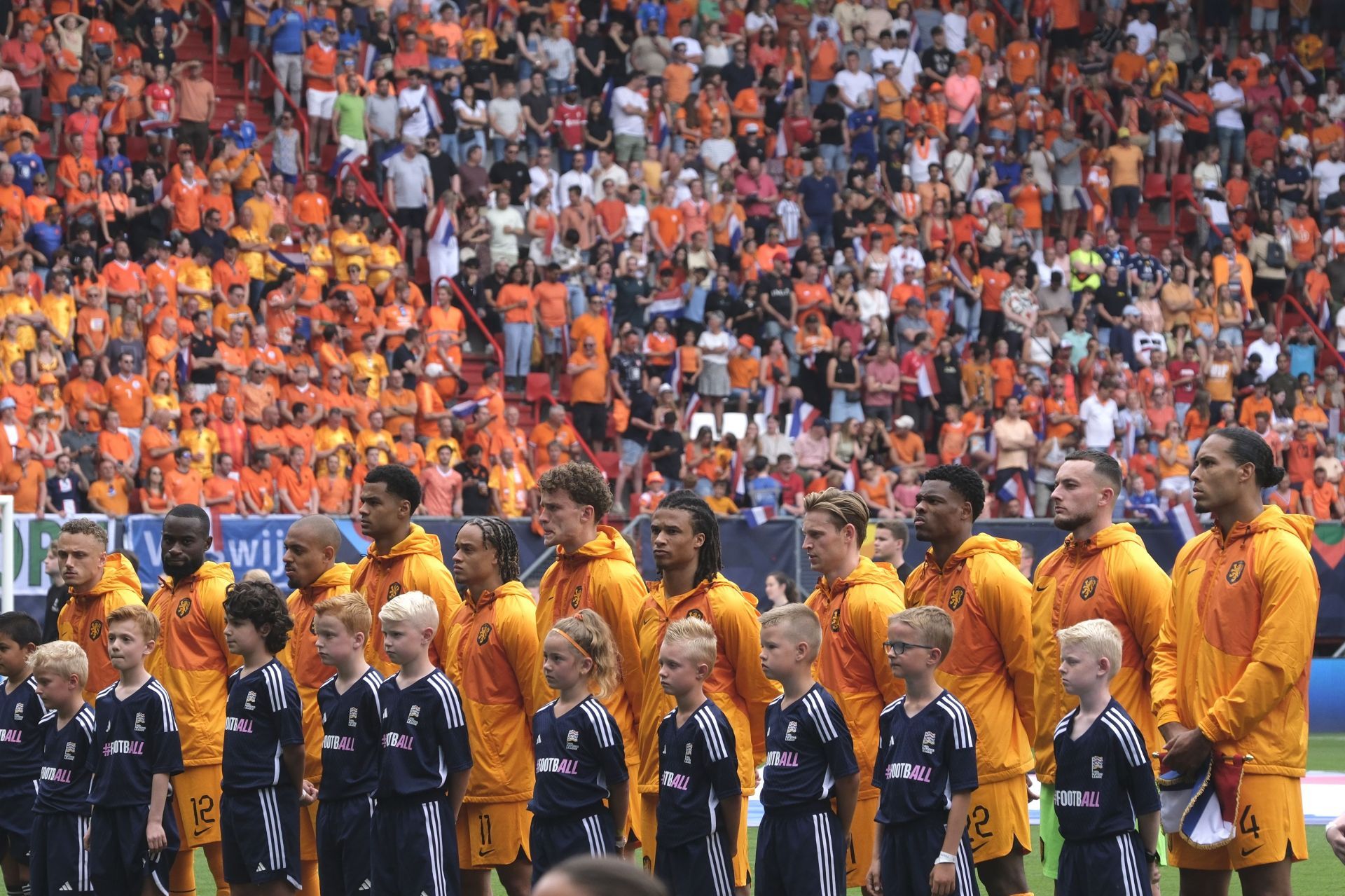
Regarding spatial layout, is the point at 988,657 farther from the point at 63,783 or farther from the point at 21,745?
the point at 21,745

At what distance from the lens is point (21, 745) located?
9.18m

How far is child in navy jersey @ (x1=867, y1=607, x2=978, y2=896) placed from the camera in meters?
7.09

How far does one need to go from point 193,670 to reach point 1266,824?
5.00 meters

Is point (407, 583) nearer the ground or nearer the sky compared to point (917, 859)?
nearer the sky

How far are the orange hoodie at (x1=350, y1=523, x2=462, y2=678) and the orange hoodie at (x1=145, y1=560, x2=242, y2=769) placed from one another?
0.77m

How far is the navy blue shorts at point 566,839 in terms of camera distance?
7500mm

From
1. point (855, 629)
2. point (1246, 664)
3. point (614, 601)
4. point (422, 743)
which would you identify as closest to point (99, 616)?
point (422, 743)

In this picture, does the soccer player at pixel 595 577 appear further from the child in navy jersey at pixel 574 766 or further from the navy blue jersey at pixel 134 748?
the navy blue jersey at pixel 134 748

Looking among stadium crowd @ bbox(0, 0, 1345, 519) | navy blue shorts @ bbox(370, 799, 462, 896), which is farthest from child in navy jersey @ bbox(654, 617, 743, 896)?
stadium crowd @ bbox(0, 0, 1345, 519)

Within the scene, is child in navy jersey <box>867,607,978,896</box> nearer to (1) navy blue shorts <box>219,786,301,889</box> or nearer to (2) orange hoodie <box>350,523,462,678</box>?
(2) orange hoodie <box>350,523,462,678</box>

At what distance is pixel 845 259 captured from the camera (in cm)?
2556

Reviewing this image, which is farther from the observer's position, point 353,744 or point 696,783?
point 353,744

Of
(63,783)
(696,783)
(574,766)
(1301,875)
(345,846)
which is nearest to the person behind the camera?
(696,783)

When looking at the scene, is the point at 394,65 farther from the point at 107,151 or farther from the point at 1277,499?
the point at 1277,499
